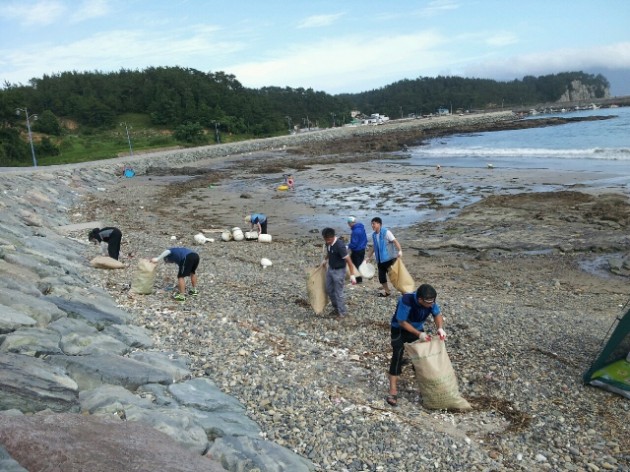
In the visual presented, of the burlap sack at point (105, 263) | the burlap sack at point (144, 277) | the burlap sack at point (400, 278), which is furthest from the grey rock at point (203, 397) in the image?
the burlap sack at point (105, 263)

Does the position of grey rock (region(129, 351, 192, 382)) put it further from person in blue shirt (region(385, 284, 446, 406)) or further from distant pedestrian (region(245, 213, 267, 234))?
distant pedestrian (region(245, 213, 267, 234))

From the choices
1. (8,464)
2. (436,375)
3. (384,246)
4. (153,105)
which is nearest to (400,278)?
(384,246)

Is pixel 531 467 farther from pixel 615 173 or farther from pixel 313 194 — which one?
pixel 615 173

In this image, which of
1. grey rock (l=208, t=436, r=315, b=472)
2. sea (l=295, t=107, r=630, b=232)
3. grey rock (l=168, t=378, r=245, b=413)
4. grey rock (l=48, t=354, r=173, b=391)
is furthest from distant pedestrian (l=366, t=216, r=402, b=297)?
sea (l=295, t=107, r=630, b=232)

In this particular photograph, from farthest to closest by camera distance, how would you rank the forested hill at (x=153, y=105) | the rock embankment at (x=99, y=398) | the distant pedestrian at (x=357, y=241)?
the forested hill at (x=153, y=105) < the distant pedestrian at (x=357, y=241) < the rock embankment at (x=99, y=398)

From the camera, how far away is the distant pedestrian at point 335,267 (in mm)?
9180

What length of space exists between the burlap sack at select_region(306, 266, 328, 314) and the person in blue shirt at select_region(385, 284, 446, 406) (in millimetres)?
2940

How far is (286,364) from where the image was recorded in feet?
23.4

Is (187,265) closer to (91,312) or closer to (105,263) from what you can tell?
(91,312)

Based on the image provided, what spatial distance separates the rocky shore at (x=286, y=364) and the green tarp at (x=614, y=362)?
0.60ft

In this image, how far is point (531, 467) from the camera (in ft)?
17.8

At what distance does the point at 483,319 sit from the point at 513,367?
2.03 metres

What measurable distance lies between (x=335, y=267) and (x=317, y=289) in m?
0.55

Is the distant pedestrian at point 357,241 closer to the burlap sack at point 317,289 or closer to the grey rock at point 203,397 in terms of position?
the burlap sack at point 317,289
